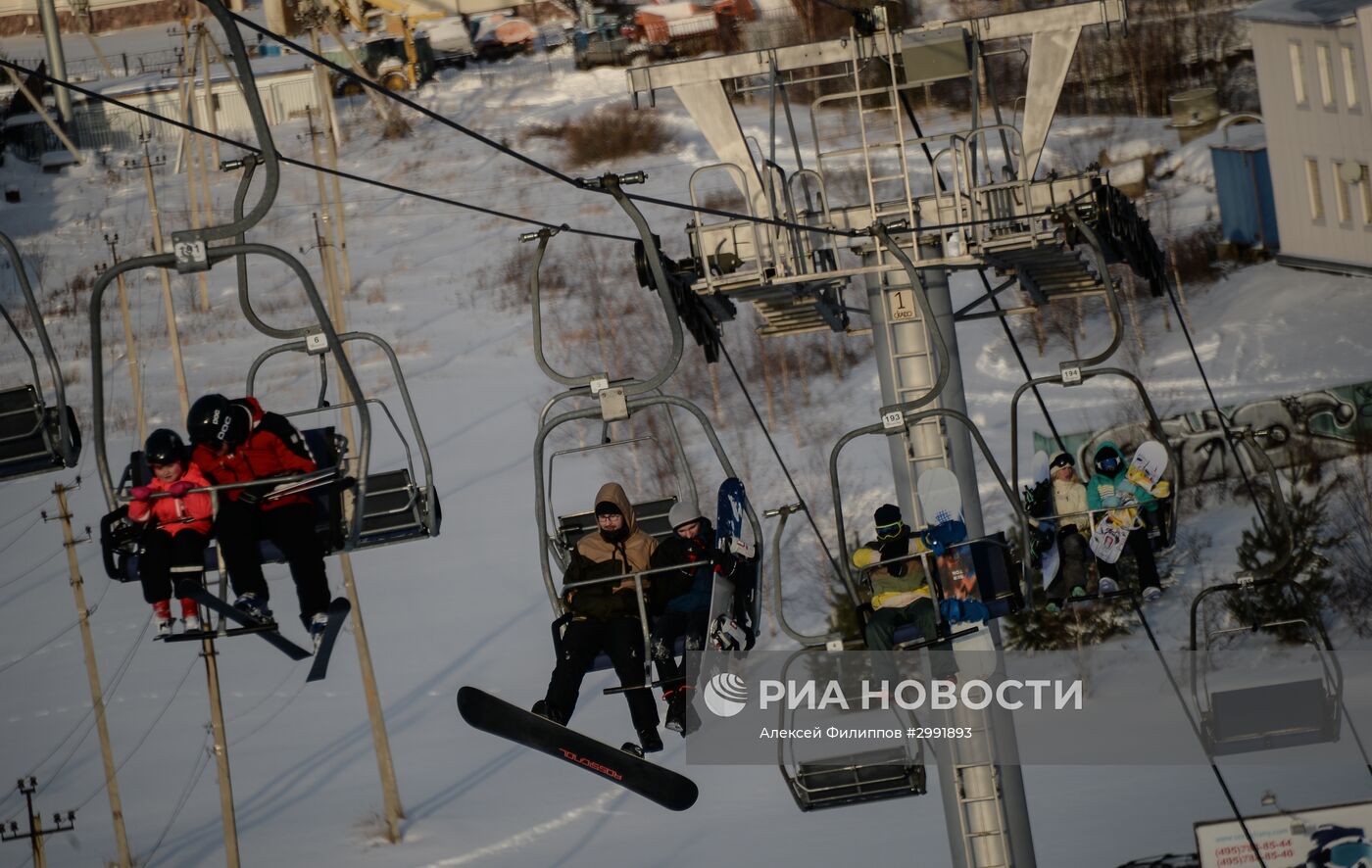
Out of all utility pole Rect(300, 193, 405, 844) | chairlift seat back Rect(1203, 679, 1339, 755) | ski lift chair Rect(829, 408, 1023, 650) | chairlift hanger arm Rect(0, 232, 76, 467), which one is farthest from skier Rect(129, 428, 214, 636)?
utility pole Rect(300, 193, 405, 844)

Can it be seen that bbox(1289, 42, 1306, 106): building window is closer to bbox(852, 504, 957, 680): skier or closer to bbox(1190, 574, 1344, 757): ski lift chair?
bbox(1190, 574, 1344, 757): ski lift chair

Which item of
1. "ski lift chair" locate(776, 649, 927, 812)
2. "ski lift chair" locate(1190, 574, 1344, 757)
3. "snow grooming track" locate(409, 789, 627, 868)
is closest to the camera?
"ski lift chair" locate(776, 649, 927, 812)

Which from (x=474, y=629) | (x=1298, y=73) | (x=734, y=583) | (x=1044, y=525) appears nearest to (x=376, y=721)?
(x=474, y=629)

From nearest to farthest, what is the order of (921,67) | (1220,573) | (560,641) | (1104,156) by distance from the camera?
(560,641)
(921,67)
(1220,573)
(1104,156)

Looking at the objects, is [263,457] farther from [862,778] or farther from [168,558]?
[862,778]

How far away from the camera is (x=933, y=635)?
33.4 feet

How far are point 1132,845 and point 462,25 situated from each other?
38.2 meters

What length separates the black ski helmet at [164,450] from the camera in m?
8.90

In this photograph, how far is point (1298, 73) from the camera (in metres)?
31.7

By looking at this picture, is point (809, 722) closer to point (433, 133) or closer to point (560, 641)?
point (560, 641)

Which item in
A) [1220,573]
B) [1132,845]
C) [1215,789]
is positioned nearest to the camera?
[1132,845]

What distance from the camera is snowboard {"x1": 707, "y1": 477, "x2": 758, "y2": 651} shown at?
875 centimetres

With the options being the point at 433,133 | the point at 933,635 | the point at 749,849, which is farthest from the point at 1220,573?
the point at 433,133

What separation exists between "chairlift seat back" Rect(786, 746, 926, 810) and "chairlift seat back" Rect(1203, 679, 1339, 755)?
2.04 m
